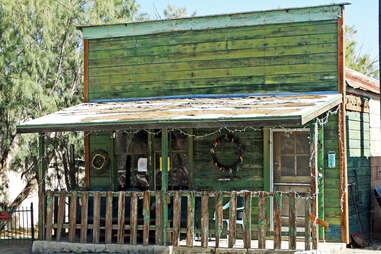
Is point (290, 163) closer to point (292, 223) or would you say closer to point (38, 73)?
point (292, 223)

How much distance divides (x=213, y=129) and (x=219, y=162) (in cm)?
69

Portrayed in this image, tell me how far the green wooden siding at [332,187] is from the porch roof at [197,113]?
2.26 ft

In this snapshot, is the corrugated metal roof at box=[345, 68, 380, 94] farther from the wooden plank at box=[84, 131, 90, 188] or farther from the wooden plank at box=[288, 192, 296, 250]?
the wooden plank at box=[84, 131, 90, 188]

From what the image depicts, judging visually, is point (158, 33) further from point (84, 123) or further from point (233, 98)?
A: point (84, 123)

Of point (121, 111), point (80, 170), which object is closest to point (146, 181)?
point (121, 111)

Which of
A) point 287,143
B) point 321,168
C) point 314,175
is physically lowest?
point 314,175

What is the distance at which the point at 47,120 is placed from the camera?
1258 cm

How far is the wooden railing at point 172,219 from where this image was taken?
10898mm

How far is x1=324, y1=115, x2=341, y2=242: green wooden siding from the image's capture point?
40.5 feet

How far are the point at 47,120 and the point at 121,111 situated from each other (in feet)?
4.74

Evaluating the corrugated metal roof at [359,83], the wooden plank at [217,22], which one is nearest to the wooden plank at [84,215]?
the wooden plank at [217,22]

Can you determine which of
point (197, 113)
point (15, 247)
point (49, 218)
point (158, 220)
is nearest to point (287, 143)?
point (197, 113)

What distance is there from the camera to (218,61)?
1351 centimetres

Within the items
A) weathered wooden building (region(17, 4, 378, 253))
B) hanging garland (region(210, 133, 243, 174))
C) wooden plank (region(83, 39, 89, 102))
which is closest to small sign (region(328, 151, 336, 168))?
weathered wooden building (region(17, 4, 378, 253))
